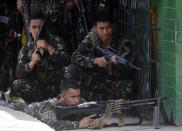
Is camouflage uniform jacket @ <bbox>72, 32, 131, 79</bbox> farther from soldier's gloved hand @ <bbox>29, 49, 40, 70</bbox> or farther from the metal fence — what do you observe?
soldier's gloved hand @ <bbox>29, 49, 40, 70</bbox>

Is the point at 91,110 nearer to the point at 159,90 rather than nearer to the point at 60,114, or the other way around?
the point at 60,114

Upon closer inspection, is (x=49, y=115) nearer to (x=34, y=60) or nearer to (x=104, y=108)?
(x=104, y=108)

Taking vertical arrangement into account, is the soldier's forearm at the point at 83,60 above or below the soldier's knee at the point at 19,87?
above

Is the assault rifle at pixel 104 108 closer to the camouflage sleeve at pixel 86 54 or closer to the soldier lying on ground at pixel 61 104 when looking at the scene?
the soldier lying on ground at pixel 61 104

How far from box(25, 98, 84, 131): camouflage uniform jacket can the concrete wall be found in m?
1.03

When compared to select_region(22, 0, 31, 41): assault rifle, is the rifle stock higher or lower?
lower

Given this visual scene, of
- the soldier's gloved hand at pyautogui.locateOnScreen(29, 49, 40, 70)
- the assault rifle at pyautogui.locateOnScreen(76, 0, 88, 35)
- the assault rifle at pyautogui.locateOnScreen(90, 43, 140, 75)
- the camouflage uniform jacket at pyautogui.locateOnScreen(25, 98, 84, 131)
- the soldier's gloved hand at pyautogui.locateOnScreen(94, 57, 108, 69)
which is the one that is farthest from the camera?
the assault rifle at pyautogui.locateOnScreen(76, 0, 88, 35)

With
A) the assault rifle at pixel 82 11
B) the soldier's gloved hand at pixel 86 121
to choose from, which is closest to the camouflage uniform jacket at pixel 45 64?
the assault rifle at pixel 82 11

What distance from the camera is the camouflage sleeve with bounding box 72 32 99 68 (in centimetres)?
793

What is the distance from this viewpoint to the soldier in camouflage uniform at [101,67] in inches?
311

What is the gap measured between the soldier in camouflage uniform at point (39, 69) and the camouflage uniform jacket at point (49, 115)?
0.69 metres

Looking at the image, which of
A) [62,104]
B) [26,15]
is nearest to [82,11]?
[26,15]

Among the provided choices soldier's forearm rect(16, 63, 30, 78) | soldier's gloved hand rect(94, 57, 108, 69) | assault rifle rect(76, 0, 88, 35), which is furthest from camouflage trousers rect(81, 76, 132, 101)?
assault rifle rect(76, 0, 88, 35)

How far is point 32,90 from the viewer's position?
818cm
